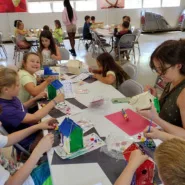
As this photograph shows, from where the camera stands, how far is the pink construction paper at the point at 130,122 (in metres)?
1.51

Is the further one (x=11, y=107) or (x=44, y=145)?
(x=11, y=107)

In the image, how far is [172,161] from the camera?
0.67 metres

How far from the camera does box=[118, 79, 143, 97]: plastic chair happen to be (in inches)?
82.6

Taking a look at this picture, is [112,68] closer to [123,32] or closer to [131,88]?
[131,88]

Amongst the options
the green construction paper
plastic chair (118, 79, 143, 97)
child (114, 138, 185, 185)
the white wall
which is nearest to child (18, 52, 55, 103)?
plastic chair (118, 79, 143, 97)

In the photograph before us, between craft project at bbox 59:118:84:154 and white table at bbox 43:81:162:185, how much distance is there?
101mm

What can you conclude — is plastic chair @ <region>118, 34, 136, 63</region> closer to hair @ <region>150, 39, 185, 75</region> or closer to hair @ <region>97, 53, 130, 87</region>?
hair @ <region>97, 53, 130, 87</region>

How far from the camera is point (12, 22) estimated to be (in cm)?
865

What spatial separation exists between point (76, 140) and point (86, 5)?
350 inches

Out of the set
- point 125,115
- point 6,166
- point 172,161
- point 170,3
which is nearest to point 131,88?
point 125,115

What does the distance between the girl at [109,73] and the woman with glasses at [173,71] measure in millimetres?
977

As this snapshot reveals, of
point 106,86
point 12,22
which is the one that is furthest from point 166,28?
point 106,86

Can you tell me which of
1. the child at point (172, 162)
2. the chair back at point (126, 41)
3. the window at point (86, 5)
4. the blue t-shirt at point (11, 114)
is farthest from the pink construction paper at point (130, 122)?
the window at point (86, 5)

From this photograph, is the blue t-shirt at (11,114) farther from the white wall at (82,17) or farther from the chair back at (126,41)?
the white wall at (82,17)
